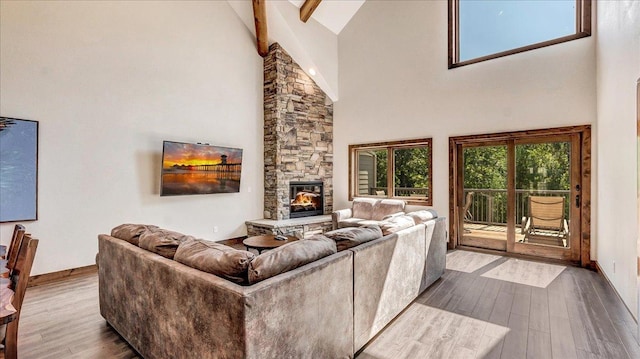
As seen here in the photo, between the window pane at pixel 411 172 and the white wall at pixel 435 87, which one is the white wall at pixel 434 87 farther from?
the window pane at pixel 411 172

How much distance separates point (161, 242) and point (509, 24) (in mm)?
6124

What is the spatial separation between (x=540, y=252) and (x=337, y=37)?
5.91 m

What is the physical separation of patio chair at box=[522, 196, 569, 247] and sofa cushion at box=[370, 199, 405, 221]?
203 cm

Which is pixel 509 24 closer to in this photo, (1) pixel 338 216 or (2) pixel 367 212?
(2) pixel 367 212

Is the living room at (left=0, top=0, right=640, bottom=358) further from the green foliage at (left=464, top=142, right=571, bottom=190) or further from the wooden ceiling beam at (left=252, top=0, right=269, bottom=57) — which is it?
the green foliage at (left=464, top=142, right=571, bottom=190)

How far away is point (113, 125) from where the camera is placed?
439 centimetres

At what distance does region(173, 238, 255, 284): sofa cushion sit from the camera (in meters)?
1.62

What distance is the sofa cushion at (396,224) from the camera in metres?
2.92

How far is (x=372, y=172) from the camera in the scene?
22.8ft

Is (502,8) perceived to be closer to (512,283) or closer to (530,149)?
(530,149)

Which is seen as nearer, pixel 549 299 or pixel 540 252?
pixel 549 299

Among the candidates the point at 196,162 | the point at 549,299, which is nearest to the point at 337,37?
the point at 196,162

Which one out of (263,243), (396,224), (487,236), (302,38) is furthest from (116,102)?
(487,236)

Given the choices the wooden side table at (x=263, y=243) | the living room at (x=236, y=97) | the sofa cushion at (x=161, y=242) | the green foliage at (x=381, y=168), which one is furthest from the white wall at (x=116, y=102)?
the green foliage at (x=381, y=168)
